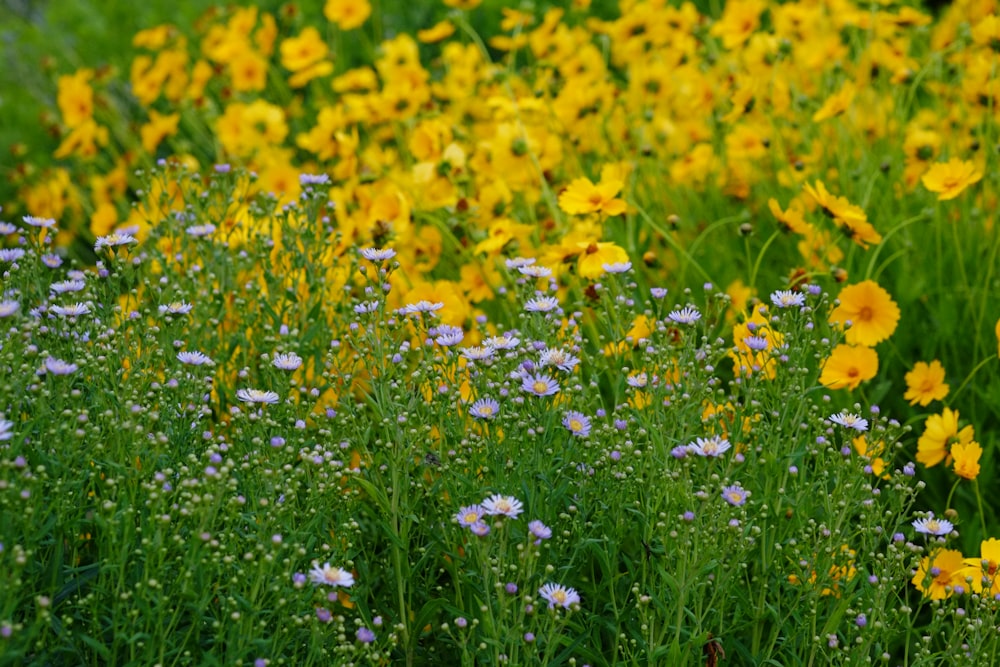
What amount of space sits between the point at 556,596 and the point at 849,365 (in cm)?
107

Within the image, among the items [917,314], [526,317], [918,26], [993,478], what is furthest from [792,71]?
[526,317]

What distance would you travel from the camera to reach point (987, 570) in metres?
1.94

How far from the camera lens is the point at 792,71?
4.26m

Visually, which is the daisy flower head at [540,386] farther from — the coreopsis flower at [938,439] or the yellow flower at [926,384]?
the yellow flower at [926,384]

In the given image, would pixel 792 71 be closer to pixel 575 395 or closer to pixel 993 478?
pixel 993 478

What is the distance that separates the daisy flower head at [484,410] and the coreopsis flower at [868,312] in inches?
36.9

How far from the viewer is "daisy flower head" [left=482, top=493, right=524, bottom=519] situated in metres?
1.71

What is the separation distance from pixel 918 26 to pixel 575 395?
232 cm

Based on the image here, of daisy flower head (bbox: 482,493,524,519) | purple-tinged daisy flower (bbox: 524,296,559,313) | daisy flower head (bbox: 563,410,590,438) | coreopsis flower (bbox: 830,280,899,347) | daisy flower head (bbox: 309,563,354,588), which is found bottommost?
daisy flower head (bbox: 309,563,354,588)

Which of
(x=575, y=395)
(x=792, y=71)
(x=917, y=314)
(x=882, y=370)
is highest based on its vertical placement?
(x=792, y=71)

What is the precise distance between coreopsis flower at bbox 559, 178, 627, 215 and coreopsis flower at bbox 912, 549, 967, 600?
0.97m

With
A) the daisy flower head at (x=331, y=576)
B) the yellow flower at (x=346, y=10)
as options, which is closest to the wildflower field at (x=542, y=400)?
the daisy flower head at (x=331, y=576)

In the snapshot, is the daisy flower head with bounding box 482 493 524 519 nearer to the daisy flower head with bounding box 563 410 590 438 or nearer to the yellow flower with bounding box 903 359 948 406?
the daisy flower head with bounding box 563 410 590 438

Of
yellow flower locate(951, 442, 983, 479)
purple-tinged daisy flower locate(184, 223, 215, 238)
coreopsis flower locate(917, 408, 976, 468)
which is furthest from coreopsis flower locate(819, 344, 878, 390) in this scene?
purple-tinged daisy flower locate(184, 223, 215, 238)
